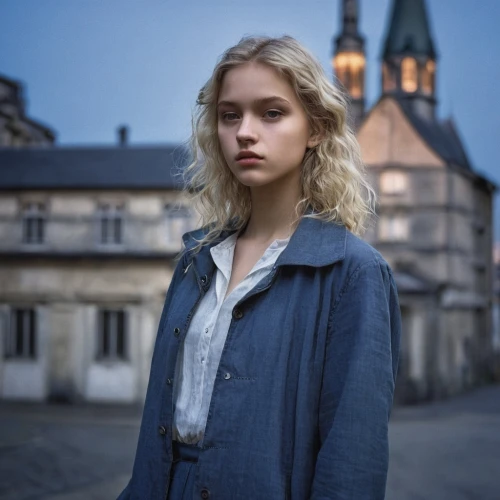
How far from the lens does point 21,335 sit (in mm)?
22891

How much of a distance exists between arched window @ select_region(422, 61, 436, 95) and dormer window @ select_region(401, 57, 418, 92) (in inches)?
17.3

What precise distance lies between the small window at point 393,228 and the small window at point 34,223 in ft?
37.9

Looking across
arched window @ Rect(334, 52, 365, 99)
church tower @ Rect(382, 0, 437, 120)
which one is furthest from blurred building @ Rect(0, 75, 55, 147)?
church tower @ Rect(382, 0, 437, 120)

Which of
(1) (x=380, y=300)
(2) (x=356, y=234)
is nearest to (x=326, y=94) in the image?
(2) (x=356, y=234)

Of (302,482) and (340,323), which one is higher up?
(340,323)

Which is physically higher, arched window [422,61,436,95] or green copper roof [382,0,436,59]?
green copper roof [382,0,436,59]

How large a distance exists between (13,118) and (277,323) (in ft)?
86.4

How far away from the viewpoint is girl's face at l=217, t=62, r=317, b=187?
2006 mm

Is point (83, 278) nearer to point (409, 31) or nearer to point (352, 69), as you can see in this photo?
point (352, 69)

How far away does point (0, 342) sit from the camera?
74.6 feet

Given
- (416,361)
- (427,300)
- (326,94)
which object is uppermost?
(326,94)

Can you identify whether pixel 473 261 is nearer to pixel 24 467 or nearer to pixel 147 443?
pixel 24 467

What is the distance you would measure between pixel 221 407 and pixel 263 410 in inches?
4.5

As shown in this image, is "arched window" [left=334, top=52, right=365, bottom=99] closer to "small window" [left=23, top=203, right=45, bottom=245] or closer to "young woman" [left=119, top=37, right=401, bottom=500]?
"small window" [left=23, top=203, right=45, bottom=245]
